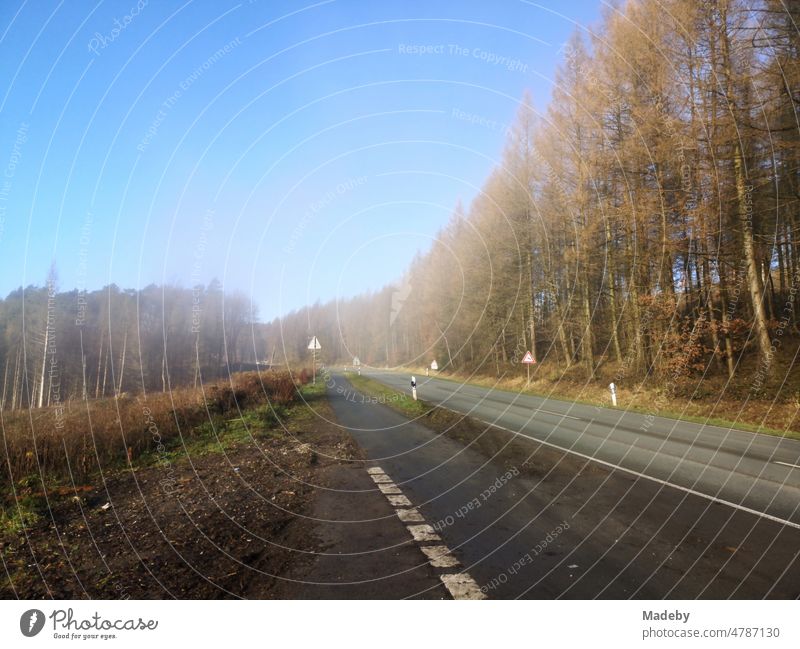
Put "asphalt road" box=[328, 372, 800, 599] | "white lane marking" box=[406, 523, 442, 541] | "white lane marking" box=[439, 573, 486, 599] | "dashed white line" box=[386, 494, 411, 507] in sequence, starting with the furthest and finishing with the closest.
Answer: "dashed white line" box=[386, 494, 411, 507], "white lane marking" box=[406, 523, 442, 541], "asphalt road" box=[328, 372, 800, 599], "white lane marking" box=[439, 573, 486, 599]

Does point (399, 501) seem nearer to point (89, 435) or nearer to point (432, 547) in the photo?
point (432, 547)

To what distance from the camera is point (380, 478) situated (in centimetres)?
677

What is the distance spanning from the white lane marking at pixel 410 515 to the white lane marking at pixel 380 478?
4.99 ft

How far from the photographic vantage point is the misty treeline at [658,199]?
11297 mm

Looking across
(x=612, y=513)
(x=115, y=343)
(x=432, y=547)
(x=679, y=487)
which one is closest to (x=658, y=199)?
(x=679, y=487)

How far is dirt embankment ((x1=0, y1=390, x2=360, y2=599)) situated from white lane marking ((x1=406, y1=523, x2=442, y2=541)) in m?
0.97

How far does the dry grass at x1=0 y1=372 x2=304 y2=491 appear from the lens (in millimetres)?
6613

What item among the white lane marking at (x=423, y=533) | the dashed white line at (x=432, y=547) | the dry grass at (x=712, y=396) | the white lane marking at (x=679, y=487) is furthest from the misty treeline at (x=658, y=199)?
the white lane marking at (x=423, y=533)

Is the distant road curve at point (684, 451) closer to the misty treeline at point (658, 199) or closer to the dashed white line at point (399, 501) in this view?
the misty treeline at point (658, 199)

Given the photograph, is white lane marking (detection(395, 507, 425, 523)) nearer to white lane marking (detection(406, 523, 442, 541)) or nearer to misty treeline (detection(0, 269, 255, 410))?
white lane marking (detection(406, 523, 442, 541))

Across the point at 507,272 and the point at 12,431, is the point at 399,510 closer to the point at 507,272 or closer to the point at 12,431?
the point at 12,431

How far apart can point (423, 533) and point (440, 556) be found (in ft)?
2.03

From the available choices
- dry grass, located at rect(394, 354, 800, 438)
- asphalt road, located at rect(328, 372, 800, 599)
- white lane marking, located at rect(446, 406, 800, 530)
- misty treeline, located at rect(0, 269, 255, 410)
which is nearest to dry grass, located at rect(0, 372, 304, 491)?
asphalt road, located at rect(328, 372, 800, 599)
